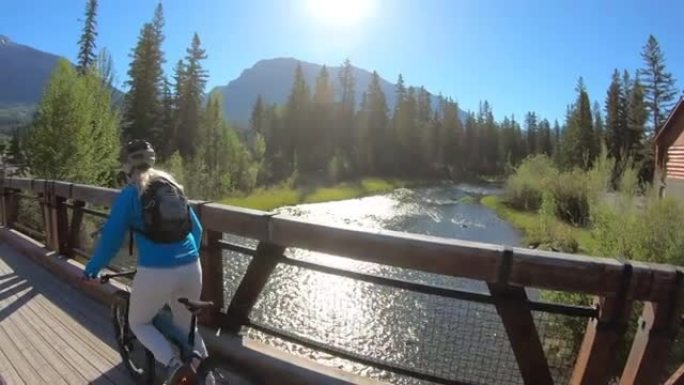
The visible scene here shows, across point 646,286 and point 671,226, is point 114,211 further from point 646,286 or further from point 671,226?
point 671,226

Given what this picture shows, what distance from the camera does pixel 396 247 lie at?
284 centimetres

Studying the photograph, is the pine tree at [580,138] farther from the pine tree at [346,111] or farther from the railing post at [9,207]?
the railing post at [9,207]

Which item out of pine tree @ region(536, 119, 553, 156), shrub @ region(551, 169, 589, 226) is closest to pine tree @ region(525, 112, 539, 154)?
pine tree @ region(536, 119, 553, 156)

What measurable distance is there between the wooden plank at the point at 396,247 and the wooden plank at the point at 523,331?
0.15m

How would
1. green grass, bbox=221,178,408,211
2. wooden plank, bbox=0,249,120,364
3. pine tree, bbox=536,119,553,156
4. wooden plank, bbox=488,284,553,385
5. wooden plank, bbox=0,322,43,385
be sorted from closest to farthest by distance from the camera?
wooden plank, bbox=488,284,553,385 < wooden plank, bbox=0,322,43,385 < wooden plank, bbox=0,249,120,364 < green grass, bbox=221,178,408,211 < pine tree, bbox=536,119,553,156

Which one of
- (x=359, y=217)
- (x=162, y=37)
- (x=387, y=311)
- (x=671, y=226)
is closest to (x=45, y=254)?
(x=387, y=311)

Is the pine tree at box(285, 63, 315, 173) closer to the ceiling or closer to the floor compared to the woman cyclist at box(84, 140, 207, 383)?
closer to the ceiling

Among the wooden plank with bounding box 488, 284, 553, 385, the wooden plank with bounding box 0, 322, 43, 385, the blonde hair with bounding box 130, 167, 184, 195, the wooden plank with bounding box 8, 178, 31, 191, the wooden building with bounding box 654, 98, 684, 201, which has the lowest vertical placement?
the wooden plank with bounding box 0, 322, 43, 385

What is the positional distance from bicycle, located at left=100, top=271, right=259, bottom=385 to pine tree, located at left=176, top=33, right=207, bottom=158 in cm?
4151

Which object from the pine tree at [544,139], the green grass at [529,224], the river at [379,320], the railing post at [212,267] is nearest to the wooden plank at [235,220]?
the railing post at [212,267]

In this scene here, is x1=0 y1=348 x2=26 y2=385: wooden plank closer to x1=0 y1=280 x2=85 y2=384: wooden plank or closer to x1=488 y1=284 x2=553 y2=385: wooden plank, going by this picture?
x1=0 y1=280 x2=85 y2=384: wooden plank

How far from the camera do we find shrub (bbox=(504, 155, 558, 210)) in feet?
116

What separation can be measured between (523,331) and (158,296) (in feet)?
6.44

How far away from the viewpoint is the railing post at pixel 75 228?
6.25 m
